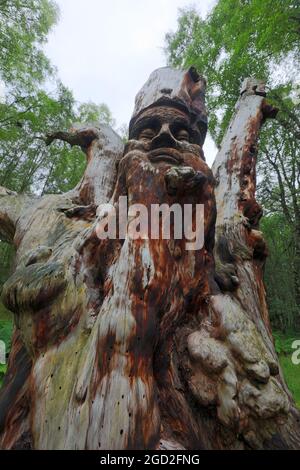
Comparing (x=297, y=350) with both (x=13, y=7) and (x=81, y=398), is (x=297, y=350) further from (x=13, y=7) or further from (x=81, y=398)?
(x=13, y=7)

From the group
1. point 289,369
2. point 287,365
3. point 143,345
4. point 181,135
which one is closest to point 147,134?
point 181,135

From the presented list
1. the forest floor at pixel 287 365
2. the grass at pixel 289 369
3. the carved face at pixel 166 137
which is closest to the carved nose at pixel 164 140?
the carved face at pixel 166 137

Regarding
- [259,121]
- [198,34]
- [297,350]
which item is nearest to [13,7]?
[198,34]

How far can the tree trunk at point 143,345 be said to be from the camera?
3.92 ft

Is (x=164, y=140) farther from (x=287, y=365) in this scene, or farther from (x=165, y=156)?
(x=287, y=365)

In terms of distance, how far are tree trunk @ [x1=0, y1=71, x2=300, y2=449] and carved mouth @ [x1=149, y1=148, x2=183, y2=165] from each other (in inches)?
0.5

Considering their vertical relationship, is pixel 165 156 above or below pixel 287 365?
above

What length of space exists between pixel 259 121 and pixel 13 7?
300 inches

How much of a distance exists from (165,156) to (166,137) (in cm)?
17

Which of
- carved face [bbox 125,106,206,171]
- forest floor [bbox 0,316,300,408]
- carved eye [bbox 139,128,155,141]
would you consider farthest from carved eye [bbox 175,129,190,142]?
forest floor [bbox 0,316,300,408]

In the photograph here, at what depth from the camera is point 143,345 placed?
130cm

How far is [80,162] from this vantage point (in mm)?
12992

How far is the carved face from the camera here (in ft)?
6.44

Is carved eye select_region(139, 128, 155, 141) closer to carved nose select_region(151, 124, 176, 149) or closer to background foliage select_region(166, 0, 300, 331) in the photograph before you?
carved nose select_region(151, 124, 176, 149)
